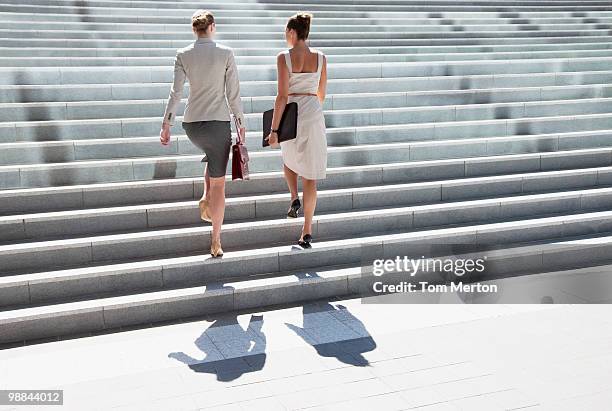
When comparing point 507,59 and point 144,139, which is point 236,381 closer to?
point 144,139

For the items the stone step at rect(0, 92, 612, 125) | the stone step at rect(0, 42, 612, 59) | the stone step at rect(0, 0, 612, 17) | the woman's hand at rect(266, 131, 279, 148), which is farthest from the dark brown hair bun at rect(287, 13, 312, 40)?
the stone step at rect(0, 0, 612, 17)

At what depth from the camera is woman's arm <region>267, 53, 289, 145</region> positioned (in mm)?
5824

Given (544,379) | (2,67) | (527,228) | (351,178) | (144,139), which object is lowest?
(544,379)

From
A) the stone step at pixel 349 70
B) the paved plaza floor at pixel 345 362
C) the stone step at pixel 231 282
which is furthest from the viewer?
the stone step at pixel 349 70

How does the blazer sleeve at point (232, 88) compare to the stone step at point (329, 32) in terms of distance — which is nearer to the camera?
the blazer sleeve at point (232, 88)

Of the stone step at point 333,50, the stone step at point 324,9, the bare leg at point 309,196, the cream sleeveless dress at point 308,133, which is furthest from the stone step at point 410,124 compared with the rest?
the stone step at point 324,9

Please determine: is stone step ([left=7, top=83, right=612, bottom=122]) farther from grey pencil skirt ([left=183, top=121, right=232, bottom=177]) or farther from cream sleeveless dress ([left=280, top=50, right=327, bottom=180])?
grey pencil skirt ([left=183, top=121, right=232, bottom=177])

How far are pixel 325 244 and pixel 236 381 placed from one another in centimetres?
217

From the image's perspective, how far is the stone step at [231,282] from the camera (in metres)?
5.20

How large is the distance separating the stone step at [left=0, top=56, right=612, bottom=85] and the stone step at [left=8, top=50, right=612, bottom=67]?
1.27 ft

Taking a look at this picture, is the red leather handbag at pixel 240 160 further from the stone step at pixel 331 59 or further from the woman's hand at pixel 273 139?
the stone step at pixel 331 59

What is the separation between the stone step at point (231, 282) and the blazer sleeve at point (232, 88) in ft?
4.04

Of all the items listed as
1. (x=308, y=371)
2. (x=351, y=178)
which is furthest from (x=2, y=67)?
(x=308, y=371)

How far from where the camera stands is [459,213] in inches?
278
